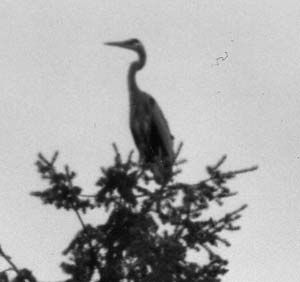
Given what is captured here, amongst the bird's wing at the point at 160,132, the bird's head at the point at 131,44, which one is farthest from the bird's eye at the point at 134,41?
the bird's wing at the point at 160,132

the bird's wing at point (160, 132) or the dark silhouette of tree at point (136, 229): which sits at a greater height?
the bird's wing at point (160, 132)

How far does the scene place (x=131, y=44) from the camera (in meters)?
11.7

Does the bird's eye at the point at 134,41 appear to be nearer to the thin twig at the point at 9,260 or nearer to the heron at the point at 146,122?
the heron at the point at 146,122

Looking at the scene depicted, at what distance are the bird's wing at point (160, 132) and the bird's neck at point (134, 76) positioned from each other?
225mm

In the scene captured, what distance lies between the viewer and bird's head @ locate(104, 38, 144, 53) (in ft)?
38.3

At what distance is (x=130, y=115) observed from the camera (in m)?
11.1

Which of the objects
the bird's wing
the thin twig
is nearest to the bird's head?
the bird's wing

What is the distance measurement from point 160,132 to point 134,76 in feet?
3.17

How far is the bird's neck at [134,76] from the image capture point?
1137 centimetres

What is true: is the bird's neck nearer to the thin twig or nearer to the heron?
the heron

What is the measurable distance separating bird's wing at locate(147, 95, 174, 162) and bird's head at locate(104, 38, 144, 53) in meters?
0.83

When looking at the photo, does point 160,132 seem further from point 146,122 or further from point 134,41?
point 134,41

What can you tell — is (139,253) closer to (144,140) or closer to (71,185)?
(71,185)

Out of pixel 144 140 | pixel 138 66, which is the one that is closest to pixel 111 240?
pixel 144 140
